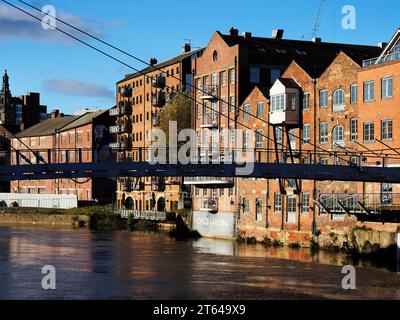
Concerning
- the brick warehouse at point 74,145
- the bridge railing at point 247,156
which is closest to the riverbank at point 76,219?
the brick warehouse at point 74,145

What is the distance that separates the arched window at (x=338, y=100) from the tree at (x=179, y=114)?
28.4 meters

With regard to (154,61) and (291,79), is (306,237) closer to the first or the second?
(291,79)

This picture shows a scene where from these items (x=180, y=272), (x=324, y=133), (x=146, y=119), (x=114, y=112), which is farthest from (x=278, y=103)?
(x=114, y=112)

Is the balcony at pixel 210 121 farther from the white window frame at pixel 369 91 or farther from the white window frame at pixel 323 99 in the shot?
the white window frame at pixel 369 91

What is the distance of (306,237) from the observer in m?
57.8

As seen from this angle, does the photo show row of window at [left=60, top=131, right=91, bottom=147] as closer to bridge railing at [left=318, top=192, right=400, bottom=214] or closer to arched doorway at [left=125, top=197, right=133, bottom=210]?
arched doorway at [left=125, top=197, right=133, bottom=210]

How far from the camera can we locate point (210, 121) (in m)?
74.0

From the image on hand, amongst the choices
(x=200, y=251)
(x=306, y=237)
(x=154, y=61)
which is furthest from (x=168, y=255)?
(x=154, y=61)

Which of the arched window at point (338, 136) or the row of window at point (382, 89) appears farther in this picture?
the arched window at point (338, 136)

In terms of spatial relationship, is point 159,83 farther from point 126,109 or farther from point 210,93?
point 210,93

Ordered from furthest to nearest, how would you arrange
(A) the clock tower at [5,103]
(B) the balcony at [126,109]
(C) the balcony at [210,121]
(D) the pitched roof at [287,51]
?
(A) the clock tower at [5,103], (B) the balcony at [126,109], (C) the balcony at [210,121], (D) the pitched roof at [287,51]

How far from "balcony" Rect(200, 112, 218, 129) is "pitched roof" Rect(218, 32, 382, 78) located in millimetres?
6446

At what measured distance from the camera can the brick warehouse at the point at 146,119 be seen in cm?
9181
